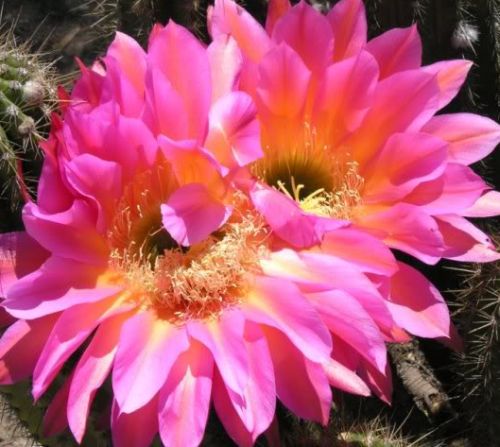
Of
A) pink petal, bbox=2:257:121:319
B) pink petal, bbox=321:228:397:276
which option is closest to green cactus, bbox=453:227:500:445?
pink petal, bbox=321:228:397:276

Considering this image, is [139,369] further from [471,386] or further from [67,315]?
[471,386]

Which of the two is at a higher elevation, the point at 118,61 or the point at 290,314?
the point at 118,61

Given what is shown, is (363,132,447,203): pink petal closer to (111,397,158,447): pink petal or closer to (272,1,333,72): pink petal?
(272,1,333,72): pink petal

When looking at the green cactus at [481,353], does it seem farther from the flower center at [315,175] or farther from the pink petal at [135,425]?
the pink petal at [135,425]

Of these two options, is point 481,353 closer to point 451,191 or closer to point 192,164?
point 451,191

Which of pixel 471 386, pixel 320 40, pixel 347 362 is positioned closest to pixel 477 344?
pixel 471 386

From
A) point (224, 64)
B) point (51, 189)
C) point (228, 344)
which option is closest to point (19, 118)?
point (51, 189)
